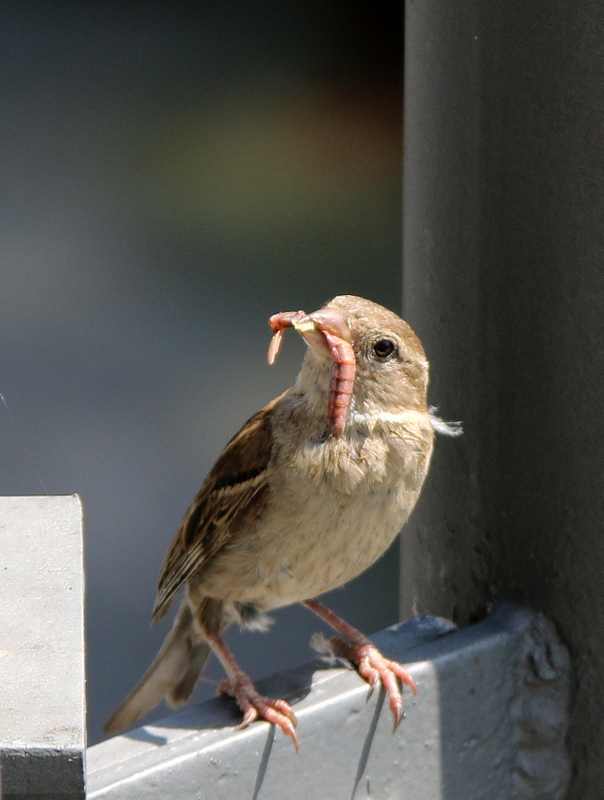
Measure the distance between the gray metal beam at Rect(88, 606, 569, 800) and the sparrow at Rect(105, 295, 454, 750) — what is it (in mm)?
72

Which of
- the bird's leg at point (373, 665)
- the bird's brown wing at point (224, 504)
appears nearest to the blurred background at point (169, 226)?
the bird's brown wing at point (224, 504)

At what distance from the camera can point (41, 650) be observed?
2.09 meters

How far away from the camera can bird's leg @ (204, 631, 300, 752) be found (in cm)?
243

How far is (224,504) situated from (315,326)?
1.89 ft

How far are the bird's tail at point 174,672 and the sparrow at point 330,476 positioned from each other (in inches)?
13.0

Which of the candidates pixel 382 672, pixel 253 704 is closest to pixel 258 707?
pixel 253 704

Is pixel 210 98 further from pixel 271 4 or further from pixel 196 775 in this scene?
pixel 196 775

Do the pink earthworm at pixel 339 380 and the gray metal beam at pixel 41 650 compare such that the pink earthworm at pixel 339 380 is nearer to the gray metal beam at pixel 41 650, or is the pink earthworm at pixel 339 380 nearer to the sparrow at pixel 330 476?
the sparrow at pixel 330 476

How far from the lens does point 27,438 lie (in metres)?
7.38

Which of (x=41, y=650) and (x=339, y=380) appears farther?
(x=339, y=380)

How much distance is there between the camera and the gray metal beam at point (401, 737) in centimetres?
232

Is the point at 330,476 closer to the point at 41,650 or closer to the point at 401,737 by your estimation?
the point at 401,737

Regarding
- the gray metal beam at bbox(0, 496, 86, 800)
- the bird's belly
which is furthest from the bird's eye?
the gray metal beam at bbox(0, 496, 86, 800)

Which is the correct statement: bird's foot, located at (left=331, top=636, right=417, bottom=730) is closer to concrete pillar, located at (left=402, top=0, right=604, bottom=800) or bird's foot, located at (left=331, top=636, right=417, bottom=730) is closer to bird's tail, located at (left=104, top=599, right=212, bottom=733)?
concrete pillar, located at (left=402, top=0, right=604, bottom=800)
